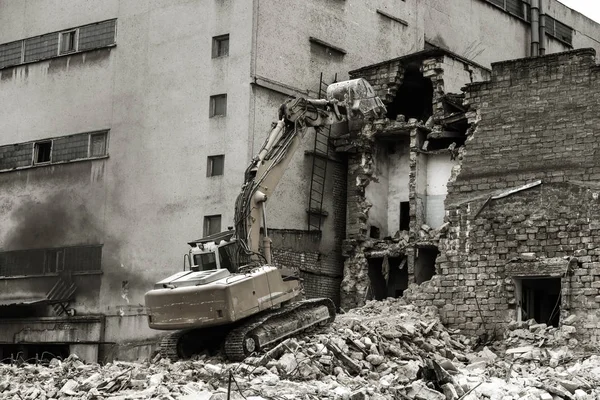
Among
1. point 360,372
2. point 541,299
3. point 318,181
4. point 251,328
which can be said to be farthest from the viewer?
point 318,181

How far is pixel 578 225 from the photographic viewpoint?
75.4ft

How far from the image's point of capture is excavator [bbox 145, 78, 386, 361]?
1903 centimetres

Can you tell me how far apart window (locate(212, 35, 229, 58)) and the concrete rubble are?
8.71 metres

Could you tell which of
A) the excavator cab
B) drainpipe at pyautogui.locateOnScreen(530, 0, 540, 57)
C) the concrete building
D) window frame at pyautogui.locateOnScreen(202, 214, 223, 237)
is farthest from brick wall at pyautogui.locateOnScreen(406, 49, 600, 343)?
drainpipe at pyautogui.locateOnScreen(530, 0, 540, 57)

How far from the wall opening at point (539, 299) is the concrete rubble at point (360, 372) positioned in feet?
3.61

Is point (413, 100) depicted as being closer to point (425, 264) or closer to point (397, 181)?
point (397, 181)

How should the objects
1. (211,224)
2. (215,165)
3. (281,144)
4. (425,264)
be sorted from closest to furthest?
(281,144), (425,264), (211,224), (215,165)

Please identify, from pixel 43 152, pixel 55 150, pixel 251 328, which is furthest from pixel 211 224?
pixel 251 328

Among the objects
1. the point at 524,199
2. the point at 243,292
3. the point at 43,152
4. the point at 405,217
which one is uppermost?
the point at 43,152

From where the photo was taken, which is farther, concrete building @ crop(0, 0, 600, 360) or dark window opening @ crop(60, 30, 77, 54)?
dark window opening @ crop(60, 30, 77, 54)

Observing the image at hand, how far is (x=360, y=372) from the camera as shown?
18.7 meters

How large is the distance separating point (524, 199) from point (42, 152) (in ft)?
49.2

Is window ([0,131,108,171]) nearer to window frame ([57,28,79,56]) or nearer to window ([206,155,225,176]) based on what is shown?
window frame ([57,28,79,56])

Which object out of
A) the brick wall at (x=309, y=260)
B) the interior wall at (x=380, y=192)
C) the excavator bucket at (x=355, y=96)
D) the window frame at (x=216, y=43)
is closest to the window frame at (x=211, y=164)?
the brick wall at (x=309, y=260)
